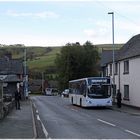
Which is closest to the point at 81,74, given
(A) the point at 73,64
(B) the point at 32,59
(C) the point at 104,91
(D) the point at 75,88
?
(A) the point at 73,64

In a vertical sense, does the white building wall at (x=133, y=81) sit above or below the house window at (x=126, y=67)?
below

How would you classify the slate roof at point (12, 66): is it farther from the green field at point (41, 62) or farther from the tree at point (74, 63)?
the green field at point (41, 62)

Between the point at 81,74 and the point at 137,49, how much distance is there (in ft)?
156

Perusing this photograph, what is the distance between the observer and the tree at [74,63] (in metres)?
94.4

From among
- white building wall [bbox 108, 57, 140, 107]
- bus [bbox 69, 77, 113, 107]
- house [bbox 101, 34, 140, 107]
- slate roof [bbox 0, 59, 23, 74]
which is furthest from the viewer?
slate roof [bbox 0, 59, 23, 74]

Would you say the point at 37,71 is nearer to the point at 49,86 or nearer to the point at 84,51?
the point at 49,86

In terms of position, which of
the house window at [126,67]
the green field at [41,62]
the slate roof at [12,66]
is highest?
the green field at [41,62]

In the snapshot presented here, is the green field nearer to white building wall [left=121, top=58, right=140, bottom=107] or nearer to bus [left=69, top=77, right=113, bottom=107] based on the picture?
white building wall [left=121, top=58, right=140, bottom=107]

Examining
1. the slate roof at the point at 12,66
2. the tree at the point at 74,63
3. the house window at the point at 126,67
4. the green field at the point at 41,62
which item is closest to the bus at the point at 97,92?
the house window at the point at 126,67

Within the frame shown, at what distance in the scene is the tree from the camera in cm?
9438

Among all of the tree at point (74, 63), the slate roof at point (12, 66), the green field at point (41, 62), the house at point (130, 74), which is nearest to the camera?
the house at point (130, 74)

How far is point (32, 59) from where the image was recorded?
18225 cm

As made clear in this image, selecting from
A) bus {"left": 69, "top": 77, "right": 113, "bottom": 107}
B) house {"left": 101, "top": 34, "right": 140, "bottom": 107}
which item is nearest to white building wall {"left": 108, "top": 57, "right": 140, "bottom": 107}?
house {"left": 101, "top": 34, "right": 140, "bottom": 107}

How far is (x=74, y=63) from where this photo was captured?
95.3 meters
